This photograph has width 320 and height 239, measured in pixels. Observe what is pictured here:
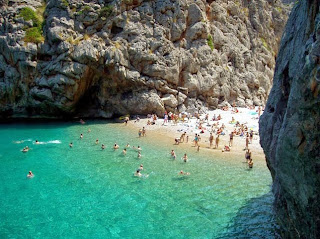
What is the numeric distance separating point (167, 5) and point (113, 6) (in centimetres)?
797

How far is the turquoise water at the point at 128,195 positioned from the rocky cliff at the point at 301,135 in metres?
4.78

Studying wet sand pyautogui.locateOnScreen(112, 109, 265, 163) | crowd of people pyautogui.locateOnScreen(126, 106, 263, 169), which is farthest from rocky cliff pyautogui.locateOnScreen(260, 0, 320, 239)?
wet sand pyautogui.locateOnScreen(112, 109, 265, 163)

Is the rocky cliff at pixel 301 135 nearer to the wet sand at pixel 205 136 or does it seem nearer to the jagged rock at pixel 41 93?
the wet sand at pixel 205 136

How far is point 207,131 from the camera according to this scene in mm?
32438

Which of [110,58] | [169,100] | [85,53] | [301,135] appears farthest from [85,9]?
[301,135]

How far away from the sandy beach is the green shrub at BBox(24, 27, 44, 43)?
16219mm

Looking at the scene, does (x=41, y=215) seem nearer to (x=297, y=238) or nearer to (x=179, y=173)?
(x=179, y=173)

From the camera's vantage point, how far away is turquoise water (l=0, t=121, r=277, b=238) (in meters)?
13.2

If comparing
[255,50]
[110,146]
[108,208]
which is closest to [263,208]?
[108,208]

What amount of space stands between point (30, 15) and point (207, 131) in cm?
2839

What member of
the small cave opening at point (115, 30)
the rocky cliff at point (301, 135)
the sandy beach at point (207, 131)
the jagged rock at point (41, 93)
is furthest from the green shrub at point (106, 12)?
the rocky cliff at point (301, 135)

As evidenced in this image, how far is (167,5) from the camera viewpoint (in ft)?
130

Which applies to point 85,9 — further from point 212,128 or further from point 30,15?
point 212,128

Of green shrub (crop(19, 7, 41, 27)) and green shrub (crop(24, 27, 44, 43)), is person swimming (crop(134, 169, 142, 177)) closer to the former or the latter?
green shrub (crop(24, 27, 44, 43))
